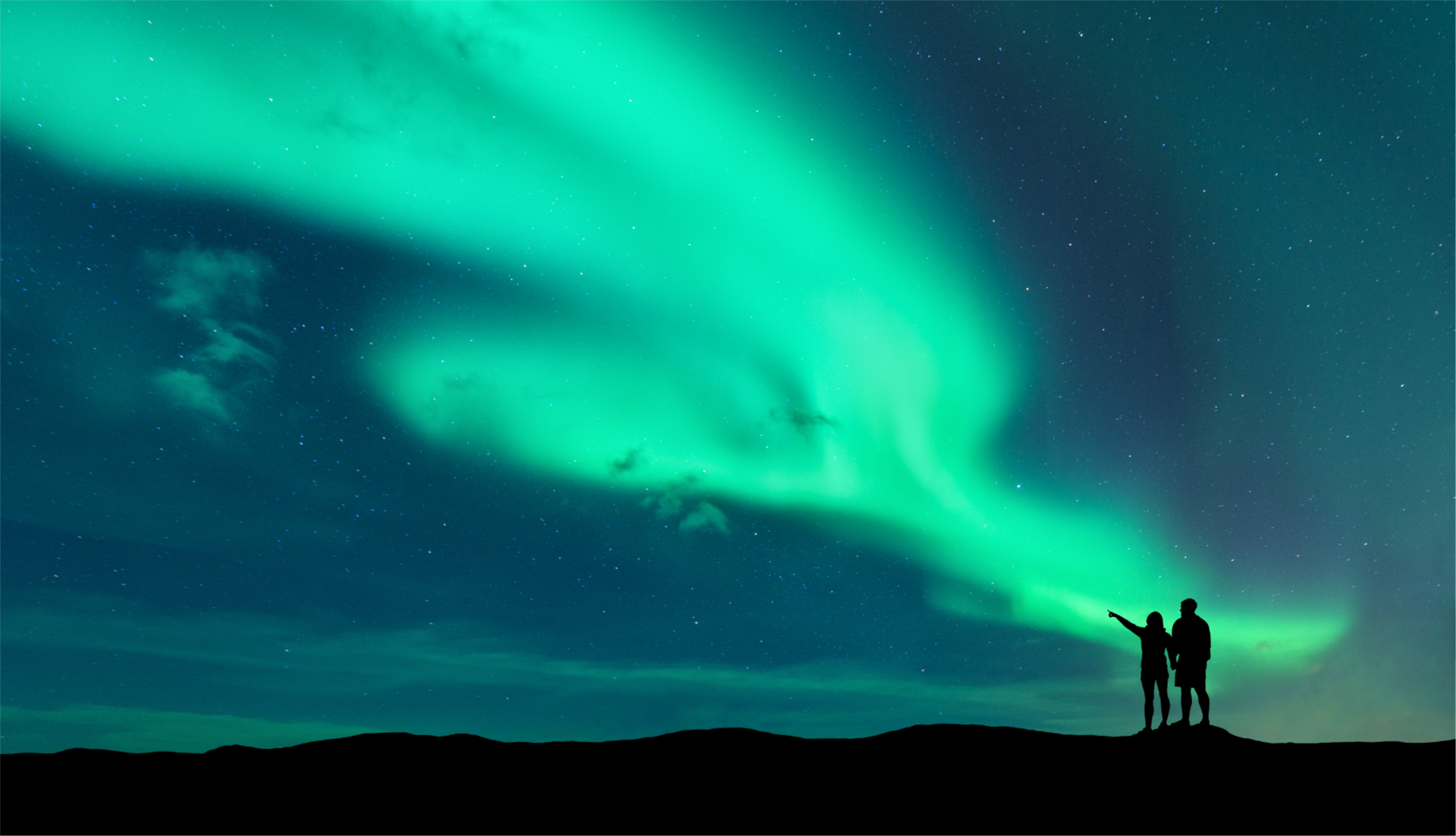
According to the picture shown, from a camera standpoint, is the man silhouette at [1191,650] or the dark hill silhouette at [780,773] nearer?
the dark hill silhouette at [780,773]

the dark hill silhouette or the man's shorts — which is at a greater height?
the man's shorts

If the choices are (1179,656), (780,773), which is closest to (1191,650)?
(1179,656)

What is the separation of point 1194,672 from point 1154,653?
579 mm

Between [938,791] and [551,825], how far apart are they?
5502 millimetres

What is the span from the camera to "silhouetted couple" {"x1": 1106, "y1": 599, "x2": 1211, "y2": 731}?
12195mm

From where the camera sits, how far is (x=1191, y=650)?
12219 mm

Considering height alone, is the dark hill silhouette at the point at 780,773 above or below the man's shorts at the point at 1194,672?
below

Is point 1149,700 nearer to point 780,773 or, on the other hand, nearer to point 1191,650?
point 1191,650

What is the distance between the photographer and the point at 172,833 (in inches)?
429

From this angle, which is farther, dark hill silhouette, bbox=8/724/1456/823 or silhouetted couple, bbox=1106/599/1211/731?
silhouetted couple, bbox=1106/599/1211/731

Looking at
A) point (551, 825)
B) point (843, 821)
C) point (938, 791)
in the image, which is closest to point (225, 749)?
point (551, 825)

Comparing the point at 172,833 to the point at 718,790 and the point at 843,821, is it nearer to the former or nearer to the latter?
the point at 718,790

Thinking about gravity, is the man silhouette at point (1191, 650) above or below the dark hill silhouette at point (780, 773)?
above

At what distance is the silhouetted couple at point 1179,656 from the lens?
1220 centimetres
